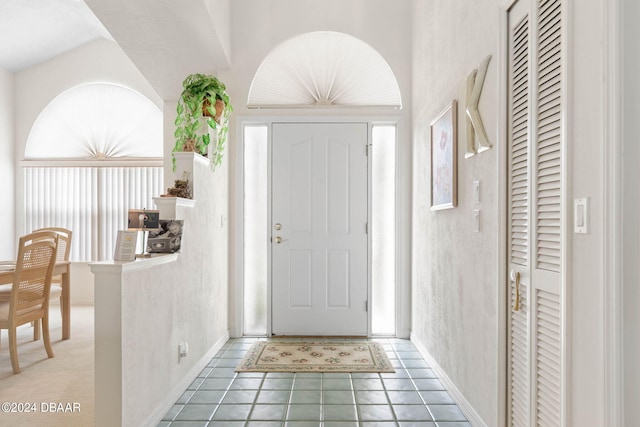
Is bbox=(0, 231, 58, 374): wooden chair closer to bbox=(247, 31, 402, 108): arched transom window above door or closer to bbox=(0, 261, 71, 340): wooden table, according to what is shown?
bbox=(0, 261, 71, 340): wooden table

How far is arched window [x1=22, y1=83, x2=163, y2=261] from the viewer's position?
567 cm

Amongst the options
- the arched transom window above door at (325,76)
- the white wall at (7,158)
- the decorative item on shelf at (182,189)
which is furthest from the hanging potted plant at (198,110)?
the white wall at (7,158)

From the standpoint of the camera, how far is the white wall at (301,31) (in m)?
4.21

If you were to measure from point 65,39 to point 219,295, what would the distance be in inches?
149

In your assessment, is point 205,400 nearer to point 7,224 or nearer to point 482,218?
point 482,218

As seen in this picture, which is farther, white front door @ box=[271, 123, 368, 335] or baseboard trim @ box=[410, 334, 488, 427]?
white front door @ box=[271, 123, 368, 335]

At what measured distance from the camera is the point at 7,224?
5574 mm

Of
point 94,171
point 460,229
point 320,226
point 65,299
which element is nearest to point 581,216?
point 460,229

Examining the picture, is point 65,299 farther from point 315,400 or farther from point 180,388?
point 315,400

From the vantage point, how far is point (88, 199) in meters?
5.70

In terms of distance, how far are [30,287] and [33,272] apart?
0.12 meters

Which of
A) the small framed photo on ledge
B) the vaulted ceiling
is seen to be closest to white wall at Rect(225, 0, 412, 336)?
the vaulted ceiling

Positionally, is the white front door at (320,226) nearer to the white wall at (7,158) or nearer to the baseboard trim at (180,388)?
the baseboard trim at (180,388)

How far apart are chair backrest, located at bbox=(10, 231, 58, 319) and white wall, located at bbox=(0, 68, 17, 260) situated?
8.40ft
